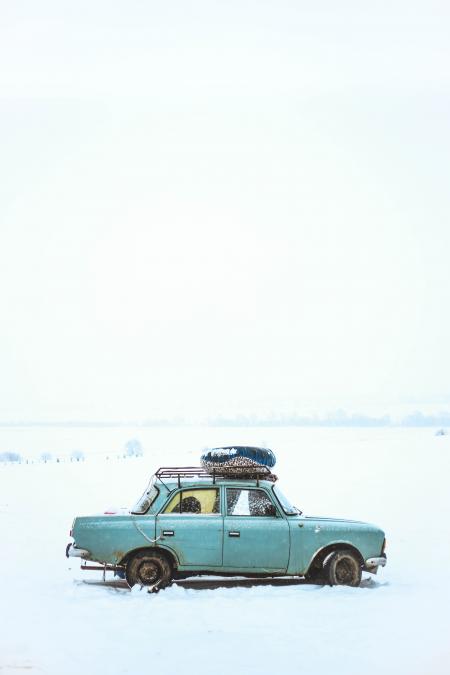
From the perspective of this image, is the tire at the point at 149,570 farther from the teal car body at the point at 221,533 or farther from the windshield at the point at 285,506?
the windshield at the point at 285,506

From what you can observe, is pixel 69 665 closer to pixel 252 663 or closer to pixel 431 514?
pixel 252 663

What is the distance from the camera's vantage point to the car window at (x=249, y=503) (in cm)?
1146

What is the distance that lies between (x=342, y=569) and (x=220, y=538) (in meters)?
1.71

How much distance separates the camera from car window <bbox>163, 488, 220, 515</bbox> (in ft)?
37.5

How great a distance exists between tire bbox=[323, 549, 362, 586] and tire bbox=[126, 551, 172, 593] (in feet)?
6.83

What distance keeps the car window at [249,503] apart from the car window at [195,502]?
0.62 ft

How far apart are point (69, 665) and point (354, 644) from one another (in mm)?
2830

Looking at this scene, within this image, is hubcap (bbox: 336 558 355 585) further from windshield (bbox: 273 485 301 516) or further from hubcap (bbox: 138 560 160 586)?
hubcap (bbox: 138 560 160 586)

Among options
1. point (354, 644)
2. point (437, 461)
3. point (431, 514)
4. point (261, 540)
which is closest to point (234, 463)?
point (261, 540)

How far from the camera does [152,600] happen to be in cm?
1057

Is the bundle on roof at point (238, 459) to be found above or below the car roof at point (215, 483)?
above

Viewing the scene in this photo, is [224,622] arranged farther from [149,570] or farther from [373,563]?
[373,563]

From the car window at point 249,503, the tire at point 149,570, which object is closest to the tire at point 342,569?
the car window at point 249,503

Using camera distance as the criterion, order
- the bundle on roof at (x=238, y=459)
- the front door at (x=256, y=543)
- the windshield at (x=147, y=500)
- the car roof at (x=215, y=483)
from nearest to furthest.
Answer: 1. the front door at (x=256, y=543)
2. the windshield at (x=147, y=500)
3. the car roof at (x=215, y=483)
4. the bundle on roof at (x=238, y=459)
